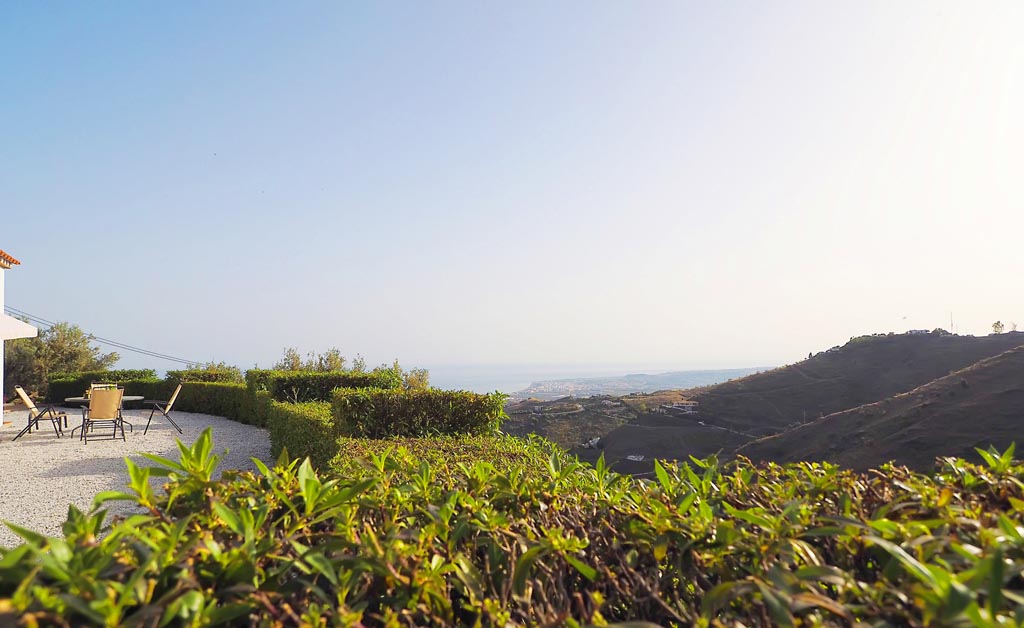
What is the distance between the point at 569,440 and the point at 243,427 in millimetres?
14802

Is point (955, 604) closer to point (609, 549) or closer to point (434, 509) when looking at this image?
point (609, 549)

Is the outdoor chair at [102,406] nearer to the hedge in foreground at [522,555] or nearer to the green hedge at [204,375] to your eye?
the green hedge at [204,375]

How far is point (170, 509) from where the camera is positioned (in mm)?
1332

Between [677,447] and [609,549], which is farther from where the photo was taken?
[677,447]

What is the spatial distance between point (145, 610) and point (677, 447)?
931 inches

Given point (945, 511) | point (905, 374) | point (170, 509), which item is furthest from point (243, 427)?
point (905, 374)

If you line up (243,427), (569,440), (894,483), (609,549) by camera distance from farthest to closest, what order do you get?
(569,440) → (243,427) → (894,483) → (609,549)

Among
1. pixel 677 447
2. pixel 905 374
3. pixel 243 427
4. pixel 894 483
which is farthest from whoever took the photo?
pixel 905 374

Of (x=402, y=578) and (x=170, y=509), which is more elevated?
(x=170, y=509)

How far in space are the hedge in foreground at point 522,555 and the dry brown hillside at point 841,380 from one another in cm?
2772

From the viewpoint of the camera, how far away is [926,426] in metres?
18.4

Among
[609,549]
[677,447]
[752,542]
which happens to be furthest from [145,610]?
[677,447]

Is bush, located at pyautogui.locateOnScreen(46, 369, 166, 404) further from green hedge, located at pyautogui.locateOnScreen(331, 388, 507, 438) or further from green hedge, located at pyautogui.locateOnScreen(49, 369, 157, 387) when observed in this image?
green hedge, located at pyautogui.locateOnScreen(331, 388, 507, 438)

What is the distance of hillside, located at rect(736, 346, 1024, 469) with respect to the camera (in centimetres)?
1711
